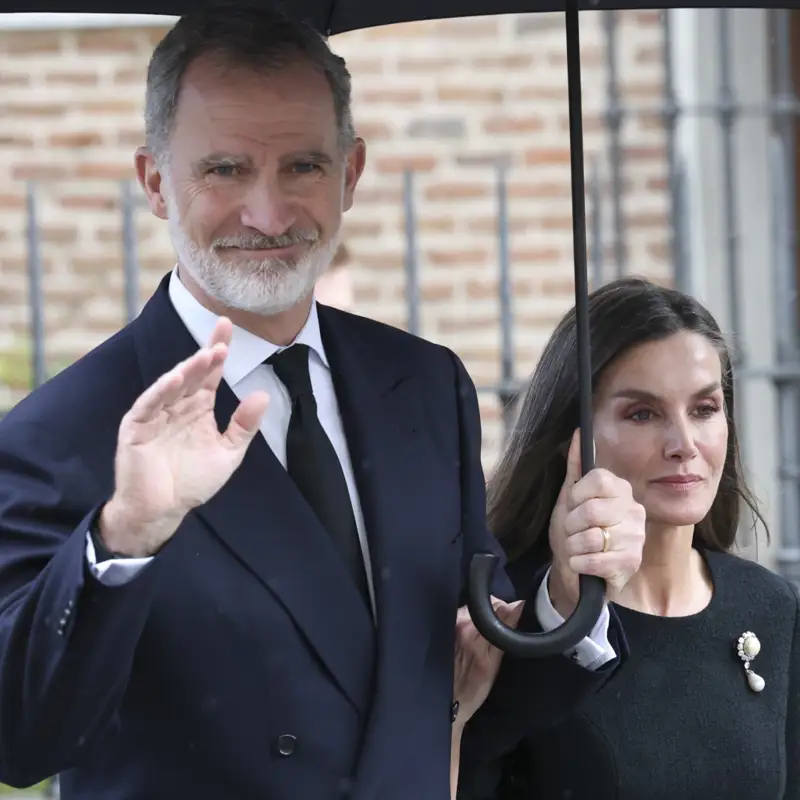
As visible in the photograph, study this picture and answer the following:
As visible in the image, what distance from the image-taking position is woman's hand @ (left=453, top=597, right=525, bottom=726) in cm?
242

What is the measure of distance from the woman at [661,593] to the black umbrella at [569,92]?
366 millimetres

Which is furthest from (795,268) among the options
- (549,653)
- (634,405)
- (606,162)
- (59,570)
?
(59,570)

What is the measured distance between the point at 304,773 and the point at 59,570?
43cm

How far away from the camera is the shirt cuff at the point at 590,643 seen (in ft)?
7.75

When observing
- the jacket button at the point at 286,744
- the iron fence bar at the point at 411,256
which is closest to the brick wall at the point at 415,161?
the iron fence bar at the point at 411,256

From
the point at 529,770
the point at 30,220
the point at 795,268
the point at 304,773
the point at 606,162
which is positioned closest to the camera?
the point at 304,773

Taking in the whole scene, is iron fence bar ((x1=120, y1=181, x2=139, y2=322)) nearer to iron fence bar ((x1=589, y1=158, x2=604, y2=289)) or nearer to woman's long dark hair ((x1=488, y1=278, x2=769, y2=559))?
iron fence bar ((x1=589, y1=158, x2=604, y2=289))

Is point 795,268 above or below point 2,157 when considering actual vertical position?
below

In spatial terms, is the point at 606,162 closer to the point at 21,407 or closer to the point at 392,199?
the point at 392,199

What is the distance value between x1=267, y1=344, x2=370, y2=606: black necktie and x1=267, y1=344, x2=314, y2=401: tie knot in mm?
20

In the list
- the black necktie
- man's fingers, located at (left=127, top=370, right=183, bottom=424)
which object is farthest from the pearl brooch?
man's fingers, located at (left=127, top=370, right=183, bottom=424)

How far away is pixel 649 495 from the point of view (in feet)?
9.05

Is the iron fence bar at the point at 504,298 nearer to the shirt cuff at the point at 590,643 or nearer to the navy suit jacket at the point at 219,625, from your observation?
the shirt cuff at the point at 590,643

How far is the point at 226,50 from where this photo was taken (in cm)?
226
